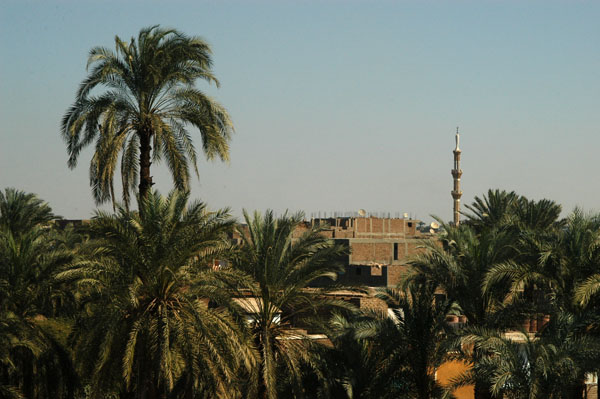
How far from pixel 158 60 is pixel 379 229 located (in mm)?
53054

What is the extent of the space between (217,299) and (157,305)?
4.87 feet

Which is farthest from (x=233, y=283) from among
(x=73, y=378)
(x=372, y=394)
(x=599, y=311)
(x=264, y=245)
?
(x=599, y=311)

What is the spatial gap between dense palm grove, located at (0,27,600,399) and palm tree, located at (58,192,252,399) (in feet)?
0.16

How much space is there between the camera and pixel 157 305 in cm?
1981

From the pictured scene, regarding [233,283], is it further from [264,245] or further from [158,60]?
[158,60]

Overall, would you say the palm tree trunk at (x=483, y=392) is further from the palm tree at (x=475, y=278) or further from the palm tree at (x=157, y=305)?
the palm tree at (x=157, y=305)

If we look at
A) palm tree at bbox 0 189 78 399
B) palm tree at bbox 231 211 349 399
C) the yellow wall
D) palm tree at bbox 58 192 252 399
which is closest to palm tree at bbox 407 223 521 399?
palm tree at bbox 231 211 349 399

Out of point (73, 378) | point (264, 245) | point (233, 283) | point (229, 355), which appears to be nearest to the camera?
point (229, 355)

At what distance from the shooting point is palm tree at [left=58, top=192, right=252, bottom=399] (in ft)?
62.6

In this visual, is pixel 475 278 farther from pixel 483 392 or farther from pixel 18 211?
pixel 18 211

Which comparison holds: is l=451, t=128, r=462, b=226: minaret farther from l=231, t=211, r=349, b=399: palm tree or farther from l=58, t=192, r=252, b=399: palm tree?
l=58, t=192, r=252, b=399: palm tree

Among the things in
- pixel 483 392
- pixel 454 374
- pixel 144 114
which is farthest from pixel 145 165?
pixel 454 374

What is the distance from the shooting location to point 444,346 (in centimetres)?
2055

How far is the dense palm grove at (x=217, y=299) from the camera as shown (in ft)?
63.6
